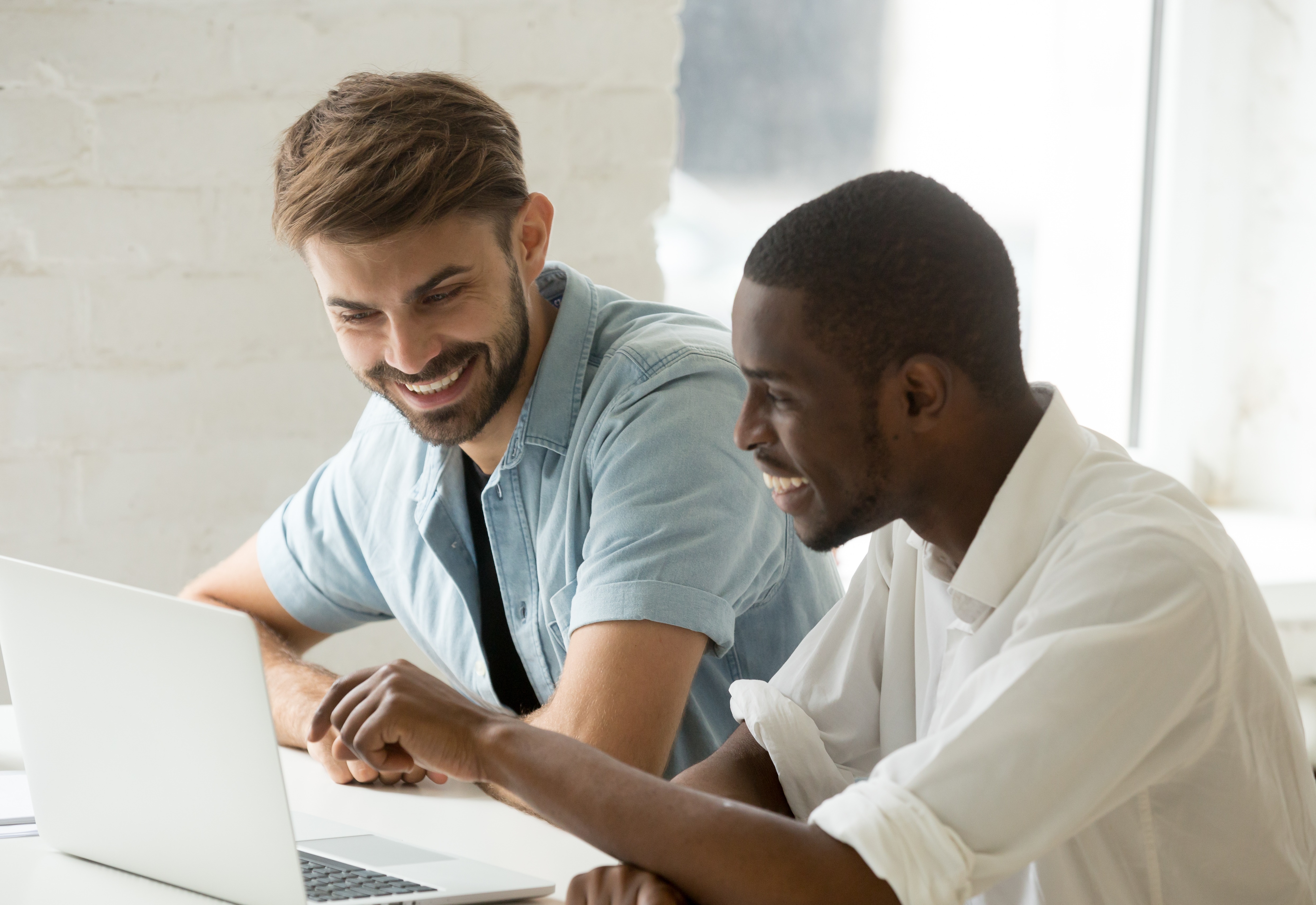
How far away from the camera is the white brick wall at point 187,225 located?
1.59 metres

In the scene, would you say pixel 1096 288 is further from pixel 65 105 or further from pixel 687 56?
pixel 65 105

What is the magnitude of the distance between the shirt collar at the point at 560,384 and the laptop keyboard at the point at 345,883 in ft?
1.63

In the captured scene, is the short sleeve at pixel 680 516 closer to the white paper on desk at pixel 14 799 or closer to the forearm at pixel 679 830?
the forearm at pixel 679 830

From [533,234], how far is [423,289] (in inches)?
6.4

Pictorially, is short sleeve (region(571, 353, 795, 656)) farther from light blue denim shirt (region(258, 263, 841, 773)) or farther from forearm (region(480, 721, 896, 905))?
forearm (region(480, 721, 896, 905))

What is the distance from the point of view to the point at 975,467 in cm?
85

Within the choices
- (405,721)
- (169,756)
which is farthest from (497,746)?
(169,756)

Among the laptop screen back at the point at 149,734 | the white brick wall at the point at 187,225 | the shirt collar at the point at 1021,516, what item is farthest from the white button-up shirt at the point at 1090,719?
the white brick wall at the point at 187,225

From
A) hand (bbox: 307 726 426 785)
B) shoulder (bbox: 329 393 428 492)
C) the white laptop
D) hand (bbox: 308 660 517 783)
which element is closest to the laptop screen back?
the white laptop

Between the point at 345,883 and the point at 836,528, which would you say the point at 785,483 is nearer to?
the point at 836,528

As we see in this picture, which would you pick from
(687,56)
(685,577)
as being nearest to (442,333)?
(685,577)

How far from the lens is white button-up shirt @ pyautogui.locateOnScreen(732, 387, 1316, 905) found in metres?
0.69

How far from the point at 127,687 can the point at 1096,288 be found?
2016 millimetres

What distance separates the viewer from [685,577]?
1094 mm
